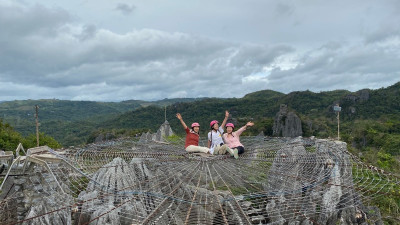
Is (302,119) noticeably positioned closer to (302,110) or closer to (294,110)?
(294,110)

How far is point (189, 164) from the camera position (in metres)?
4.98

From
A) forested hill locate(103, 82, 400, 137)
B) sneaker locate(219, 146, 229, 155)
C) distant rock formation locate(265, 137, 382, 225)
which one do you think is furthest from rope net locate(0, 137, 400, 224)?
forested hill locate(103, 82, 400, 137)

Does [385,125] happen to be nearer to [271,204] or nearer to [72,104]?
[271,204]

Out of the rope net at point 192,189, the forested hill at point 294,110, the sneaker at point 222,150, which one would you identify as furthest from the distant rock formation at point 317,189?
the forested hill at point 294,110

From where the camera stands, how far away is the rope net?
398 centimetres

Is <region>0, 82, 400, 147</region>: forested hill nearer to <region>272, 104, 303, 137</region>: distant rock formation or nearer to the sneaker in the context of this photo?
<region>272, 104, 303, 137</region>: distant rock formation

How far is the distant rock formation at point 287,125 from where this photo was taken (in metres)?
26.5

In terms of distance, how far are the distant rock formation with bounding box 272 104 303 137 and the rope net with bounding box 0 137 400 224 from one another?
2058 cm

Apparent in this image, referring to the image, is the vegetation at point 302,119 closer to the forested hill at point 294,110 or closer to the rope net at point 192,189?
the forested hill at point 294,110

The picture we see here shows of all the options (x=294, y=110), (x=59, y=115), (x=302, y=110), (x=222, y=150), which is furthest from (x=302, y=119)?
(x=59, y=115)

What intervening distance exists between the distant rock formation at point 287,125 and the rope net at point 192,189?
67.5 ft

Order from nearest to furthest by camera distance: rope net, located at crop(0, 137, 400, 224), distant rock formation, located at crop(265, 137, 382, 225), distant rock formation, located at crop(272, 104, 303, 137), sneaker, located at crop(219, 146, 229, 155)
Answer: rope net, located at crop(0, 137, 400, 224), distant rock formation, located at crop(265, 137, 382, 225), sneaker, located at crop(219, 146, 229, 155), distant rock formation, located at crop(272, 104, 303, 137)

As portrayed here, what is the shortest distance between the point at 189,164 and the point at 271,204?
1.73m

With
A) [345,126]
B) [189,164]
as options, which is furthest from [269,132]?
[189,164]
